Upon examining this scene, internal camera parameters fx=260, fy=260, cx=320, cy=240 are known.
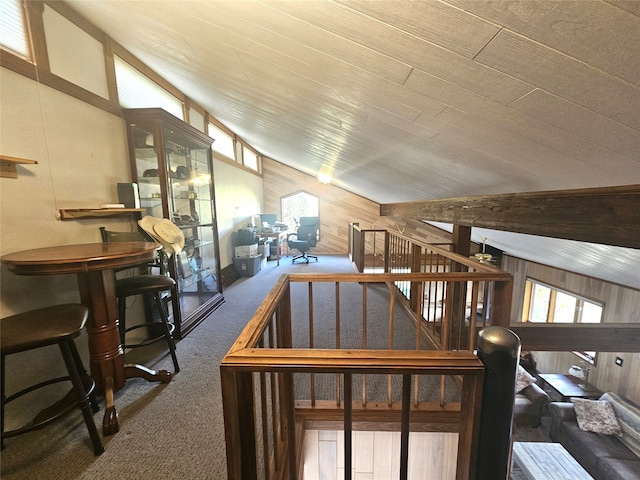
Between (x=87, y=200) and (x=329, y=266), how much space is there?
4.40 m

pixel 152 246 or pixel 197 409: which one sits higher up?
pixel 152 246

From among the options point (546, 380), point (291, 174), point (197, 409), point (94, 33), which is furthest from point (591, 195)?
point (291, 174)

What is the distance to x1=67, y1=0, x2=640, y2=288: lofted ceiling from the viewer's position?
2.28ft

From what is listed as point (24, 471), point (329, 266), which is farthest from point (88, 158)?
point (329, 266)

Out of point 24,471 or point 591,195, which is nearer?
point 591,195

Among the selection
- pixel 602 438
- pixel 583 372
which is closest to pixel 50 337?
pixel 602 438

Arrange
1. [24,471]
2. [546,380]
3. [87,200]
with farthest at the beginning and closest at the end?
Answer: [546,380] < [87,200] < [24,471]

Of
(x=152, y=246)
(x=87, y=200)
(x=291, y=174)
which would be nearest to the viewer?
(x=152, y=246)

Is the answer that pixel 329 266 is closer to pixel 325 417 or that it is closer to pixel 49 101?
pixel 325 417

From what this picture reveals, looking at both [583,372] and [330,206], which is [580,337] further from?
[330,206]

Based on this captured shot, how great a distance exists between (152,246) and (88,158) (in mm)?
969

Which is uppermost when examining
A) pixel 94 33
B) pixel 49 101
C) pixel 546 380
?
pixel 94 33

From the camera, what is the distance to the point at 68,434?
56.3 inches

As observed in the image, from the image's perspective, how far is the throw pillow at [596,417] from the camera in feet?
11.5
